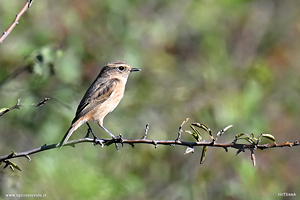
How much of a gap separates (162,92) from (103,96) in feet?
9.50

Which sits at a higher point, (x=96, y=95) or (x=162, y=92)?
(x=162, y=92)

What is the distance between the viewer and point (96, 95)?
5797 mm

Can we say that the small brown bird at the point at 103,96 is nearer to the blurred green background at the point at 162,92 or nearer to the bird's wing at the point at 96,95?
the bird's wing at the point at 96,95

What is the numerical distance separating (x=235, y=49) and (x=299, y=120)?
2116mm

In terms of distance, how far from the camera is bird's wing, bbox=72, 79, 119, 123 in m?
5.46

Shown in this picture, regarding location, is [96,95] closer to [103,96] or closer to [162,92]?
[103,96]

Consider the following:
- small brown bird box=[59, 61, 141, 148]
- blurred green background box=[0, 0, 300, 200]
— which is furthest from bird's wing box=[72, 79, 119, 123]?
blurred green background box=[0, 0, 300, 200]

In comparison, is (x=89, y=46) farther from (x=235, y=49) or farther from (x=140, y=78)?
(x=235, y=49)

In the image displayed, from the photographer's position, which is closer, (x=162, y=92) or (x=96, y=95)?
(x=96, y=95)

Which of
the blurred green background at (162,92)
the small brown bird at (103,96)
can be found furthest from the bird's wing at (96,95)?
the blurred green background at (162,92)

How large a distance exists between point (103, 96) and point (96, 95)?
0.26 ft

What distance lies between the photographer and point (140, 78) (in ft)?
29.0

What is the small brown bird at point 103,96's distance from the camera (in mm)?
5426

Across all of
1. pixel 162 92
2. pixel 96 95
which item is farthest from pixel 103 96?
pixel 162 92
